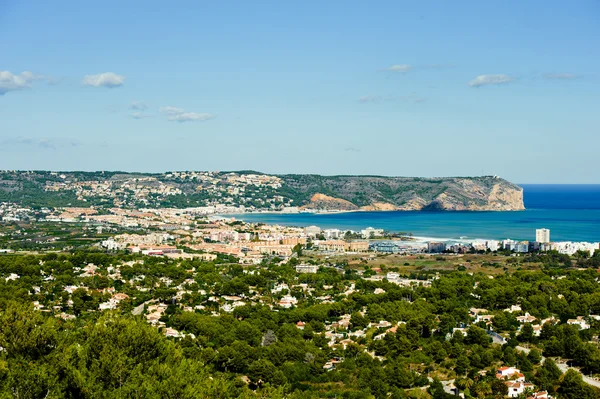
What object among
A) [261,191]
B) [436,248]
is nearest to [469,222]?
[436,248]

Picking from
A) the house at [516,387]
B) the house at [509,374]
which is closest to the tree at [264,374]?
the house at [516,387]

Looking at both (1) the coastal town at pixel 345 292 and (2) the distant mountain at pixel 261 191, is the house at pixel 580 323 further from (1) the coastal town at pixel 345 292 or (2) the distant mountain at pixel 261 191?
(2) the distant mountain at pixel 261 191

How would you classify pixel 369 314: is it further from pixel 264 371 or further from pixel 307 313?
pixel 264 371

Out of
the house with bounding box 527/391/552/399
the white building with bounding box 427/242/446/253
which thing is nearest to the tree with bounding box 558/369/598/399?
the house with bounding box 527/391/552/399

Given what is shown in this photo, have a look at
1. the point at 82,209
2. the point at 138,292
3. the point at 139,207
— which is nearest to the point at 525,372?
the point at 138,292

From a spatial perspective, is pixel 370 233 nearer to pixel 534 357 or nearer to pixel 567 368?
pixel 534 357

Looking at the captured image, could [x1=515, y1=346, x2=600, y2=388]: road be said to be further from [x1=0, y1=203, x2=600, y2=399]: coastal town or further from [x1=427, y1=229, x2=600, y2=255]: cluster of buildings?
[x1=427, y1=229, x2=600, y2=255]: cluster of buildings
